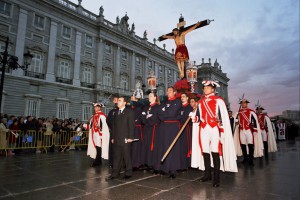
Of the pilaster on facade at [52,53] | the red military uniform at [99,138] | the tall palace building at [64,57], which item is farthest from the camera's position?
the pilaster on facade at [52,53]

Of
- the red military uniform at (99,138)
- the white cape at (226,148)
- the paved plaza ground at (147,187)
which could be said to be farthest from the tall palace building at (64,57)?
the white cape at (226,148)

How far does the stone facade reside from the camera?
23188 millimetres

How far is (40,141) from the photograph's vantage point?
449 inches

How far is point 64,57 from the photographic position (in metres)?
27.8

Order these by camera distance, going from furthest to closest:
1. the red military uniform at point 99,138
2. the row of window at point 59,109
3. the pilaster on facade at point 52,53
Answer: the pilaster on facade at point 52,53 → the row of window at point 59,109 → the red military uniform at point 99,138

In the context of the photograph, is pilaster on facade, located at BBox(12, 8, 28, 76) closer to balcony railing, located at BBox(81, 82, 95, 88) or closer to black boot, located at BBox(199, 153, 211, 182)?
balcony railing, located at BBox(81, 82, 95, 88)

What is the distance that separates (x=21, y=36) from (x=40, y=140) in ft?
58.4

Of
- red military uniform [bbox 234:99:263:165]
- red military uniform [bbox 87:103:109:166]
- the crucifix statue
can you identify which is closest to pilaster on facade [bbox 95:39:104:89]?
the crucifix statue

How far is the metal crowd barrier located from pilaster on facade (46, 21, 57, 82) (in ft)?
50.9

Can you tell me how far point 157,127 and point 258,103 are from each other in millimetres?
6311

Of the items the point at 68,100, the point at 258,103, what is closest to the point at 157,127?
the point at 258,103

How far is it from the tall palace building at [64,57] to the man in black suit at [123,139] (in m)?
21.8

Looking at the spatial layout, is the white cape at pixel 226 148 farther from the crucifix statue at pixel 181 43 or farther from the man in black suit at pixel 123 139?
the crucifix statue at pixel 181 43

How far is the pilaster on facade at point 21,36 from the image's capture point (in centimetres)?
2323
